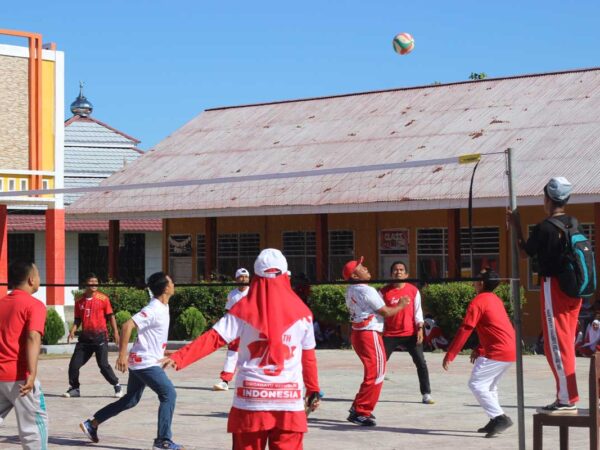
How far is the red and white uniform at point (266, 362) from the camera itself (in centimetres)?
833

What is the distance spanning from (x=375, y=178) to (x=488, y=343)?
1601cm

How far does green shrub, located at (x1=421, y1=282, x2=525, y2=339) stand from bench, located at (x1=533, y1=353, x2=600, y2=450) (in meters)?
15.7

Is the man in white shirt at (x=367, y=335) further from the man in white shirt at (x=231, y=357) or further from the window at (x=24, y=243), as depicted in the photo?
the window at (x=24, y=243)

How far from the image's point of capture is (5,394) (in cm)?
1048

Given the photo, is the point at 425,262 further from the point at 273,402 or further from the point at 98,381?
the point at 273,402

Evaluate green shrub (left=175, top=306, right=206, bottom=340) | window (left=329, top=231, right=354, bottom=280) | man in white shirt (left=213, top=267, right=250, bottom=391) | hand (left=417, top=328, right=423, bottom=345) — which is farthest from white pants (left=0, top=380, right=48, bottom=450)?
window (left=329, top=231, right=354, bottom=280)

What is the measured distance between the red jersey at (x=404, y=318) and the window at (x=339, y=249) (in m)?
15.2

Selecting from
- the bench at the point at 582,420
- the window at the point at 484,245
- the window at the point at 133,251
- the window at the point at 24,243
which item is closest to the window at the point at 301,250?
the window at the point at 484,245

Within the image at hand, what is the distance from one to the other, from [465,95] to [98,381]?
15.3 meters

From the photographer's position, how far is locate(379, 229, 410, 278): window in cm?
3141

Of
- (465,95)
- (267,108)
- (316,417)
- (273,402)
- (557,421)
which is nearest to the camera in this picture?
(273,402)

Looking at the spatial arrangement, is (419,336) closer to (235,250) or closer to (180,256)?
(235,250)

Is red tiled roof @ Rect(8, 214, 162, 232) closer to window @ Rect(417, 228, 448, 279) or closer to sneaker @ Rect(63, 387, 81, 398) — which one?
window @ Rect(417, 228, 448, 279)

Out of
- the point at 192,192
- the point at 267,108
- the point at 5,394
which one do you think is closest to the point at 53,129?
the point at 192,192
